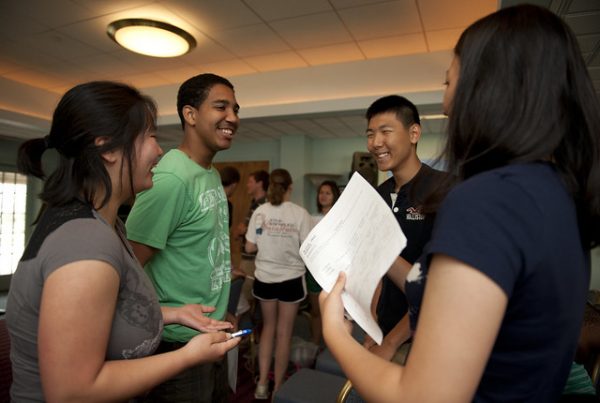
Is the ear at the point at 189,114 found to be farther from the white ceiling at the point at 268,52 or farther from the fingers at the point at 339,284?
the white ceiling at the point at 268,52

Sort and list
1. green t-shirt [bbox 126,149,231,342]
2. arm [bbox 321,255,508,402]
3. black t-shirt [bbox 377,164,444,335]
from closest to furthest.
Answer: arm [bbox 321,255,508,402]
green t-shirt [bbox 126,149,231,342]
black t-shirt [bbox 377,164,444,335]

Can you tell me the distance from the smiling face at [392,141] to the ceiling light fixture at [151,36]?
2554mm

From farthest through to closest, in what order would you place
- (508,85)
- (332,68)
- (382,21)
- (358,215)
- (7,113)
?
(7,113) < (332,68) < (382,21) < (358,215) < (508,85)

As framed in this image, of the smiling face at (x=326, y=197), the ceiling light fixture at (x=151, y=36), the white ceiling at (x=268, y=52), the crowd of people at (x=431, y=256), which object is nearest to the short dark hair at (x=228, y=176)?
the smiling face at (x=326, y=197)

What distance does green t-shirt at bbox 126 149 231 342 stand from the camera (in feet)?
4.03

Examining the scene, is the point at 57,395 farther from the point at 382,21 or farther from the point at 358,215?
the point at 382,21

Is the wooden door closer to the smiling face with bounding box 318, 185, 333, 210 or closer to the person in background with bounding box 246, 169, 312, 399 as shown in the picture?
the smiling face with bounding box 318, 185, 333, 210

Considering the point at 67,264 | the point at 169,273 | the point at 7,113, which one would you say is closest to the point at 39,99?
the point at 7,113

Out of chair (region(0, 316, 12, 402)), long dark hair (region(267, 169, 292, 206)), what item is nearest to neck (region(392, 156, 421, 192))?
long dark hair (region(267, 169, 292, 206))

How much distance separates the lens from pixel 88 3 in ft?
10.3

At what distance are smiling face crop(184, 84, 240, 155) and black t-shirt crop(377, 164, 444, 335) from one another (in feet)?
2.51

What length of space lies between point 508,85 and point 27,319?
100 cm

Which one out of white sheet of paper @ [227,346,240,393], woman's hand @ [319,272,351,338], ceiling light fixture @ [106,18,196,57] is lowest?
white sheet of paper @ [227,346,240,393]

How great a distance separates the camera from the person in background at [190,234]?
4.04 ft
